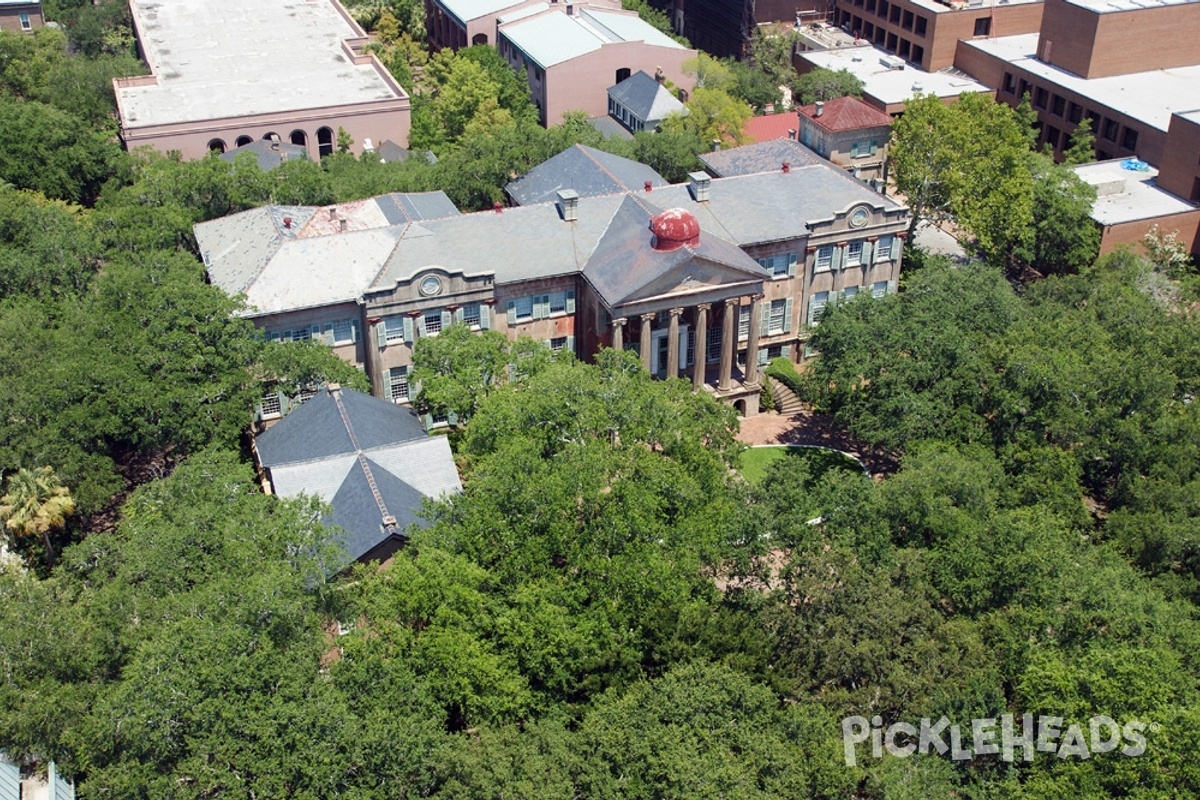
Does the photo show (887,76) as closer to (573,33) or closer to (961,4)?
(961,4)

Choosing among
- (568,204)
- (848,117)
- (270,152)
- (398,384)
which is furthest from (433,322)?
(848,117)

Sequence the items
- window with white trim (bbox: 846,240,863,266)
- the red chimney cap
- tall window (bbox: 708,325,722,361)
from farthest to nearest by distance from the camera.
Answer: window with white trim (bbox: 846,240,863,266) → tall window (bbox: 708,325,722,361) → the red chimney cap

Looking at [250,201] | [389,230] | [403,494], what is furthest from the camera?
[250,201]

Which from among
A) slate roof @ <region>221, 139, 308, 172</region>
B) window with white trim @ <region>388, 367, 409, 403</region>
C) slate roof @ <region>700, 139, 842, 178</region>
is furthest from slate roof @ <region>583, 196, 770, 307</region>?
slate roof @ <region>221, 139, 308, 172</region>

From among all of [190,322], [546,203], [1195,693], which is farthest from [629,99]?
[1195,693]

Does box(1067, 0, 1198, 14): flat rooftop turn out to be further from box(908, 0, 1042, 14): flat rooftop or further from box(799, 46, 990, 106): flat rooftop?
box(799, 46, 990, 106): flat rooftop

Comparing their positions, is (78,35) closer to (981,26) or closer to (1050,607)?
(981,26)

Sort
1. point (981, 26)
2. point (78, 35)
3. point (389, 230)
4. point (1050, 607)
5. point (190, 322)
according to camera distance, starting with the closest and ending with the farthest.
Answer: point (1050, 607) < point (190, 322) < point (389, 230) < point (981, 26) < point (78, 35)
